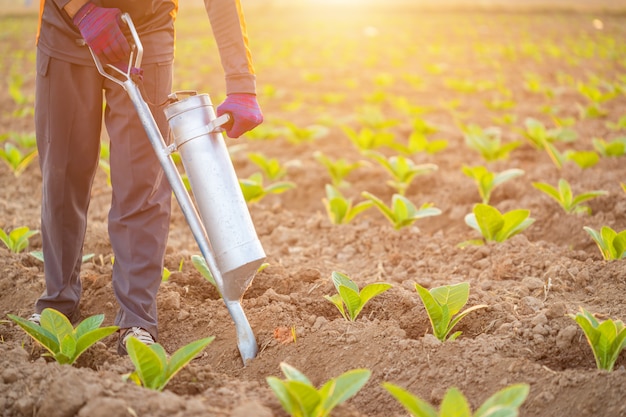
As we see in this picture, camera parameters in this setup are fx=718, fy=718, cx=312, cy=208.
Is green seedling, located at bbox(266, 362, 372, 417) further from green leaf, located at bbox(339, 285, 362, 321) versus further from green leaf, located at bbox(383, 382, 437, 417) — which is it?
green leaf, located at bbox(339, 285, 362, 321)

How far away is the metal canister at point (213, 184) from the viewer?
8.00ft

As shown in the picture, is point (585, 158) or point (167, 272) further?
point (585, 158)

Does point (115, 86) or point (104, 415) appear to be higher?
point (115, 86)

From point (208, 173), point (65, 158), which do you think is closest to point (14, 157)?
point (65, 158)

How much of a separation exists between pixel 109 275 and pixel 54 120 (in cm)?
91

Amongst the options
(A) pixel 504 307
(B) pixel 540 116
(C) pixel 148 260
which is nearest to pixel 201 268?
(C) pixel 148 260

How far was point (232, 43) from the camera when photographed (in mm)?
2582

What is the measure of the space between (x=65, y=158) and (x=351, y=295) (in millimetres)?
1194

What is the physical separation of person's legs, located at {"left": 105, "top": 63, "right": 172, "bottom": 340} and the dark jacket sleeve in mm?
296

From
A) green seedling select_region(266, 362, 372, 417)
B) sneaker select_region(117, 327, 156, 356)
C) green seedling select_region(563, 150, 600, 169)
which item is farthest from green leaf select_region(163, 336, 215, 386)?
green seedling select_region(563, 150, 600, 169)

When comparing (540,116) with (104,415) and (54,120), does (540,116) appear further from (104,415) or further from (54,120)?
(104,415)

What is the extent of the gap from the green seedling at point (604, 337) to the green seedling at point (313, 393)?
0.81 meters

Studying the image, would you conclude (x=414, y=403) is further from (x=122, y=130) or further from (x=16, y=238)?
(x=16, y=238)

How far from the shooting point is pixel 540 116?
7969 mm
